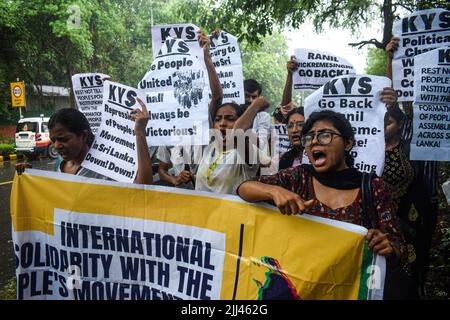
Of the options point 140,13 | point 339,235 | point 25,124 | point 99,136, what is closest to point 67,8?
point 25,124

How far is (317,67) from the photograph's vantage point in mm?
3898

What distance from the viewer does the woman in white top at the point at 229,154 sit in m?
2.91

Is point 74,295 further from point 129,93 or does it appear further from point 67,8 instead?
point 67,8

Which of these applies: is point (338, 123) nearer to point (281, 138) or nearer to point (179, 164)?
point (179, 164)

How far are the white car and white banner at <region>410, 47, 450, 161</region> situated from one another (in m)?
16.3

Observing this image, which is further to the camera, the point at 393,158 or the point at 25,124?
Answer: the point at 25,124

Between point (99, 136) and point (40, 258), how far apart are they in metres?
0.96

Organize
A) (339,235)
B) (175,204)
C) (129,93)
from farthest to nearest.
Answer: (129,93), (175,204), (339,235)

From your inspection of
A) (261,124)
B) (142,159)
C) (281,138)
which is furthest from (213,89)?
(281,138)

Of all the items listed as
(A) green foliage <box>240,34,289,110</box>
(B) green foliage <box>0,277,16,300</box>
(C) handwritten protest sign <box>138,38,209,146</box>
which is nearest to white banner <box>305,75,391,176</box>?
(C) handwritten protest sign <box>138,38,209,146</box>

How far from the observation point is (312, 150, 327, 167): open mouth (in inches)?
84.5

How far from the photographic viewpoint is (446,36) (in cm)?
338

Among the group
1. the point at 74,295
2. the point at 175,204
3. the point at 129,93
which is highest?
the point at 129,93

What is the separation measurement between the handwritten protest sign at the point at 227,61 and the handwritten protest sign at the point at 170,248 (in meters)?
1.90
